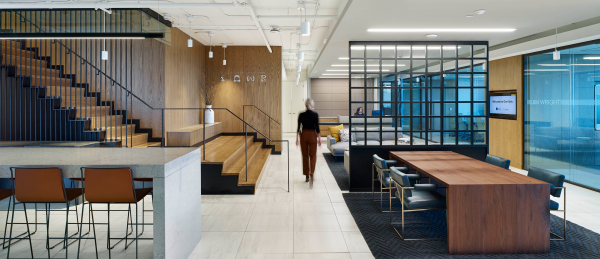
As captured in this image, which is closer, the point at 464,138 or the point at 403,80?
the point at 403,80

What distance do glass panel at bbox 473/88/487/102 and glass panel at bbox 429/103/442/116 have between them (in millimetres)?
834

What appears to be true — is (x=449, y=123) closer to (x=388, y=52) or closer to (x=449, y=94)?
(x=449, y=94)

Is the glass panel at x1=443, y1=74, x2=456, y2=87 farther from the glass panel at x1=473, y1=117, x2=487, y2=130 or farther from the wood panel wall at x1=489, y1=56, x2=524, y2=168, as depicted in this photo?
the wood panel wall at x1=489, y1=56, x2=524, y2=168

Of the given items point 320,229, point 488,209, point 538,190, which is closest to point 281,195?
point 320,229

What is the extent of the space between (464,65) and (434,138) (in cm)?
141

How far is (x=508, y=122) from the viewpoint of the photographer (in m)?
8.16

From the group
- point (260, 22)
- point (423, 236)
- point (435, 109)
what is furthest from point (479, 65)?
point (260, 22)

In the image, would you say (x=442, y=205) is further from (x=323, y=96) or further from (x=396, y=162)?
Answer: (x=323, y=96)

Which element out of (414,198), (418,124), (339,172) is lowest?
(339,172)

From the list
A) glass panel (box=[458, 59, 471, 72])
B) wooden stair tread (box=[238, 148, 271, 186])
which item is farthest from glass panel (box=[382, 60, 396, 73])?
wooden stair tread (box=[238, 148, 271, 186])

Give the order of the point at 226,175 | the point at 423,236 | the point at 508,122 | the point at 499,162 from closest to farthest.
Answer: the point at 423,236, the point at 499,162, the point at 226,175, the point at 508,122

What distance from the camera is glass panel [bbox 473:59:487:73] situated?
237 inches

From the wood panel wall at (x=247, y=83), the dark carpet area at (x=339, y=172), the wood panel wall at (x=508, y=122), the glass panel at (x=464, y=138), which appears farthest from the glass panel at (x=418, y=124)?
the wood panel wall at (x=247, y=83)

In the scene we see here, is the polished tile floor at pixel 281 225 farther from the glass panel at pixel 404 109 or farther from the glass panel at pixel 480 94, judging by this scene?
the glass panel at pixel 480 94
